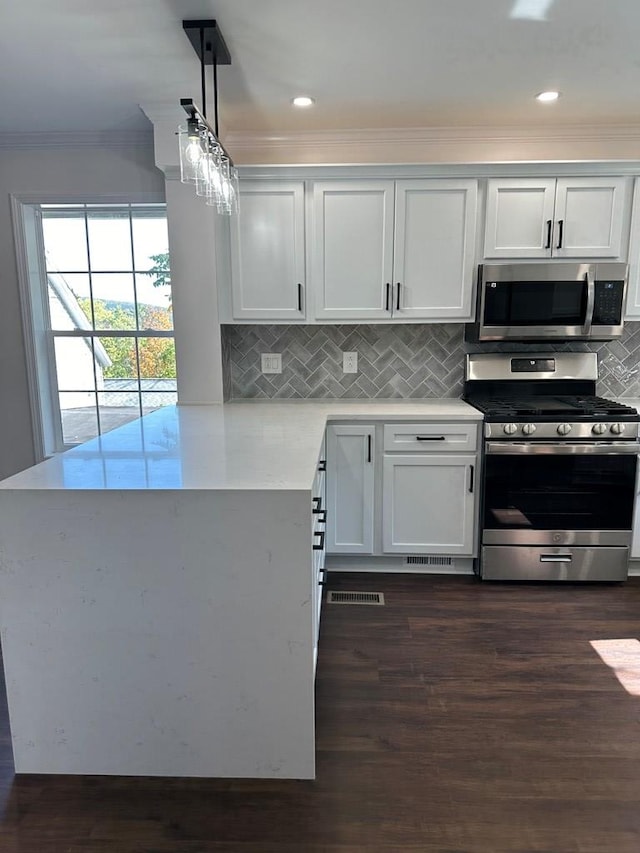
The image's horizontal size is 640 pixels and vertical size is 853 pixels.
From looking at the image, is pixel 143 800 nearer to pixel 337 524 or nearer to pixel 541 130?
pixel 337 524

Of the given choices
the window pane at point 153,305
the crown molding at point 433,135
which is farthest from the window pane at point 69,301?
the crown molding at point 433,135

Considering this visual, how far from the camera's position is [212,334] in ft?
9.93

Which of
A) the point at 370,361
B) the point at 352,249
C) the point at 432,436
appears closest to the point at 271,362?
the point at 370,361

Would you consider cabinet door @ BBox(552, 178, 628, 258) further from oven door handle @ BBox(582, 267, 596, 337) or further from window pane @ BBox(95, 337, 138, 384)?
window pane @ BBox(95, 337, 138, 384)

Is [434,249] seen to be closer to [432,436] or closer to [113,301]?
[432,436]

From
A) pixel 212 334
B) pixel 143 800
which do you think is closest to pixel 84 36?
pixel 212 334

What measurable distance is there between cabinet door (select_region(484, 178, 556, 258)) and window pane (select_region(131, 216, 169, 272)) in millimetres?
1936

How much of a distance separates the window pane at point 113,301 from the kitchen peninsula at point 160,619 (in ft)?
6.27

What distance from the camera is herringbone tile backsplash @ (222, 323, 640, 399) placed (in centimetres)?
328

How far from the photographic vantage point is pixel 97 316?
3.37 metres

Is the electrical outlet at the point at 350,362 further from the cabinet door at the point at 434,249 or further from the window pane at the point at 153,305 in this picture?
the window pane at the point at 153,305

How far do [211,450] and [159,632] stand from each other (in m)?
0.65

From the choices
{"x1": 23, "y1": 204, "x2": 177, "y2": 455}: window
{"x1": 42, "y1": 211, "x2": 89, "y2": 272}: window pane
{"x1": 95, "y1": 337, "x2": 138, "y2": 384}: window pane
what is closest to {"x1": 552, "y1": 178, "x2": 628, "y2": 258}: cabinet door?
{"x1": 23, "y1": 204, "x2": 177, "y2": 455}: window

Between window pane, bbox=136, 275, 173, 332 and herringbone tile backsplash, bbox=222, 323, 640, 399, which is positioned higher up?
window pane, bbox=136, 275, 173, 332
